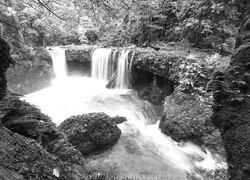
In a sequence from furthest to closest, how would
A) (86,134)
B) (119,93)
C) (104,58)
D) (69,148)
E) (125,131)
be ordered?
(104,58) → (119,93) → (125,131) → (86,134) → (69,148)

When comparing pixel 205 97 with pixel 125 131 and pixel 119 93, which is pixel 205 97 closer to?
pixel 125 131

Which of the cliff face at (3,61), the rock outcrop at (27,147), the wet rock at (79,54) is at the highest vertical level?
the cliff face at (3,61)

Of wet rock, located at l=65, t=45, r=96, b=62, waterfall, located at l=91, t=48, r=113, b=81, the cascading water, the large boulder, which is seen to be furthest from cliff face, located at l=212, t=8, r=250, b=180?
wet rock, located at l=65, t=45, r=96, b=62

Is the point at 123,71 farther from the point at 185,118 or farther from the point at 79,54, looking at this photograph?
the point at 185,118

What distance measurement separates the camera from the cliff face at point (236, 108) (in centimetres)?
258

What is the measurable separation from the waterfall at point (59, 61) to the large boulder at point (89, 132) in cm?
914

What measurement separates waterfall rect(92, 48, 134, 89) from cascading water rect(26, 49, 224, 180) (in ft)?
0.41

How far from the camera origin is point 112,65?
12578 millimetres

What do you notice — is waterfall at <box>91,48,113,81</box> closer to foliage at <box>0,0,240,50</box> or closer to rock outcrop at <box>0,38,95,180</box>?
foliage at <box>0,0,240,50</box>

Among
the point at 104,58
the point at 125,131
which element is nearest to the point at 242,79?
the point at 125,131

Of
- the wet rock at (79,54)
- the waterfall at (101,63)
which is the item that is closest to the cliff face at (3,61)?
the waterfall at (101,63)

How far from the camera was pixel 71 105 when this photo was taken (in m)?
9.62

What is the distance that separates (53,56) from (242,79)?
1325 cm

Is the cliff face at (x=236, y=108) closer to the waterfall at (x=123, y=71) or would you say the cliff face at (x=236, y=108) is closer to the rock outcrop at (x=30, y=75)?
the waterfall at (x=123, y=71)
